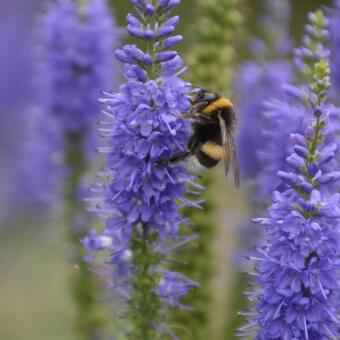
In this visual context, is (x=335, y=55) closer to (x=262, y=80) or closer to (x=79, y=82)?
(x=262, y=80)

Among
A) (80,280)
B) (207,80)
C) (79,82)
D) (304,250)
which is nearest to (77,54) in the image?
(79,82)

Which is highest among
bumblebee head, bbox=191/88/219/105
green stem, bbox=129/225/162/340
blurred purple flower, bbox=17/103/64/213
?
bumblebee head, bbox=191/88/219/105

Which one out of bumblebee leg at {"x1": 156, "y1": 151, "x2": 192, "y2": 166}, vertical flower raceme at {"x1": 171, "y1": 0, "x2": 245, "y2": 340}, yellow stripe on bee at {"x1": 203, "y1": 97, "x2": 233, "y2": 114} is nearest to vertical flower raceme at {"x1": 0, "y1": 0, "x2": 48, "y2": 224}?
vertical flower raceme at {"x1": 171, "y1": 0, "x2": 245, "y2": 340}

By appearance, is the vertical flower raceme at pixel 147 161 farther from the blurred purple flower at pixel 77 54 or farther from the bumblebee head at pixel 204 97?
the blurred purple flower at pixel 77 54

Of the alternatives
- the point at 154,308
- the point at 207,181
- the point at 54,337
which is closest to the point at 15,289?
the point at 54,337

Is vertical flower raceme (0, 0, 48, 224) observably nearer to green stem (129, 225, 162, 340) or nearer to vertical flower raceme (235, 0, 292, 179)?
vertical flower raceme (235, 0, 292, 179)

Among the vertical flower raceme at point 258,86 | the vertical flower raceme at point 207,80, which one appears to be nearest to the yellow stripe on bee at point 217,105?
the vertical flower raceme at point 207,80
